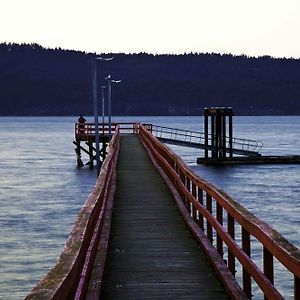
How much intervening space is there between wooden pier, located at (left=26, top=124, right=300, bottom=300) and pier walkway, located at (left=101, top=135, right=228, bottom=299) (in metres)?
0.01

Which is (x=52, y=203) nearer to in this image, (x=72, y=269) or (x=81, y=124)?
(x=81, y=124)

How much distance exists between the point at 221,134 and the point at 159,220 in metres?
50.8

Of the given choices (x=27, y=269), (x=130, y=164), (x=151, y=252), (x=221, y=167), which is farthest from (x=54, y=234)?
(x=221, y=167)

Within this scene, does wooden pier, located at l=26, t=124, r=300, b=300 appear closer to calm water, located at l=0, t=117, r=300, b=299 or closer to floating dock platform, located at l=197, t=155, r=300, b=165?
calm water, located at l=0, t=117, r=300, b=299

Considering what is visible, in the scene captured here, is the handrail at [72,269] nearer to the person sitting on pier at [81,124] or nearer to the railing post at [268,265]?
the railing post at [268,265]

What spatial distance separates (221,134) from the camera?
64.5 meters

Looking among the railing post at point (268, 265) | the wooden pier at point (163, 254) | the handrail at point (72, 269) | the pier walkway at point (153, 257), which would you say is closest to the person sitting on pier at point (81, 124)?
the pier walkway at point (153, 257)

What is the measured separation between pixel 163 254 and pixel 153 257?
0.25 m

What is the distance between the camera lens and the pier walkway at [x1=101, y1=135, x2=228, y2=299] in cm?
865

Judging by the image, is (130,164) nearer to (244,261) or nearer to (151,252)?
(151,252)

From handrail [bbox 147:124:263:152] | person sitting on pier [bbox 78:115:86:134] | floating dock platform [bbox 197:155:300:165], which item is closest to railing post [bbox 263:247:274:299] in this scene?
handrail [bbox 147:124:263:152]

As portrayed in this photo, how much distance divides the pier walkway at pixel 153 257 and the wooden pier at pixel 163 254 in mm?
11

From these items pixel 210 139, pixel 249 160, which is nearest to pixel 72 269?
pixel 249 160

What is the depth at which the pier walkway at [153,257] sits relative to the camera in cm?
865
